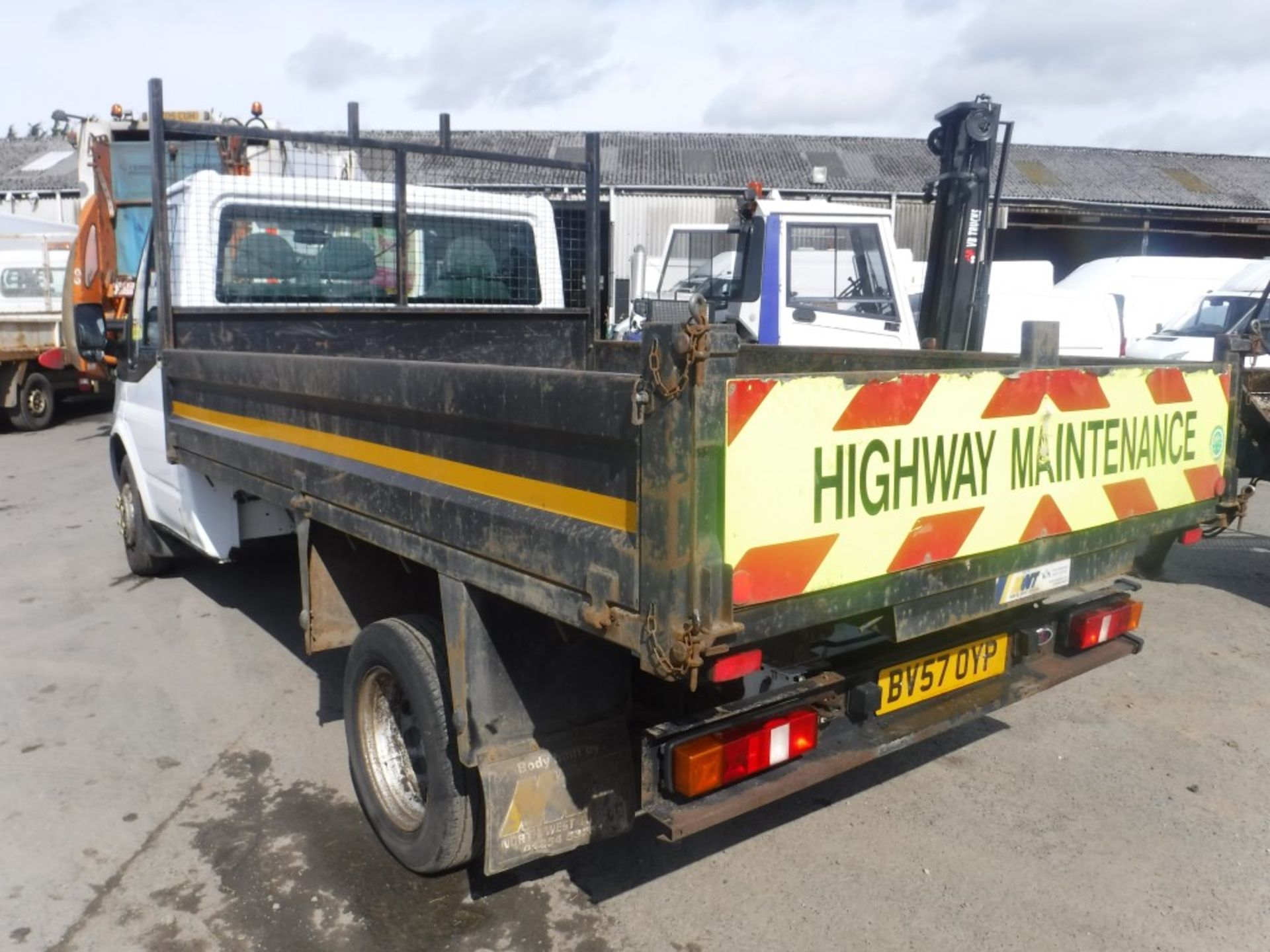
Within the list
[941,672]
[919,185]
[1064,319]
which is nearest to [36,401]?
[1064,319]

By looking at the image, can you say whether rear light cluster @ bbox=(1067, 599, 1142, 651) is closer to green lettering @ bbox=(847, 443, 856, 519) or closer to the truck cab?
green lettering @ bbox=(847, 443, 856, 519)

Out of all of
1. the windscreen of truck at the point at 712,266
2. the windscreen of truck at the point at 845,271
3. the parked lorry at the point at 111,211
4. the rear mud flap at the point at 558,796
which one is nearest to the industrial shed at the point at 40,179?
the parked lorry at the point at 111,211

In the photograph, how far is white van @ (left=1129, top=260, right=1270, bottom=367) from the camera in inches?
503

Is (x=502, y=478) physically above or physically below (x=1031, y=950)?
above

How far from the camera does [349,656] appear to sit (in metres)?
3.41

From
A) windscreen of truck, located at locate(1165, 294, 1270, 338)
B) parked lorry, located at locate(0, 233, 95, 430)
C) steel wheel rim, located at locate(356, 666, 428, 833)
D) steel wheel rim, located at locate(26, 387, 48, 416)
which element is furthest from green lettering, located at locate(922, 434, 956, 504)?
steel wheel rim, located at locate(26, 387, 48, 416)

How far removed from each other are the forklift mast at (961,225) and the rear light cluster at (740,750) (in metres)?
4.82

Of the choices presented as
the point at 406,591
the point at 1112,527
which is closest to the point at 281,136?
the point at 406,591

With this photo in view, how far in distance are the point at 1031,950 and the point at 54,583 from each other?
20.1 ft

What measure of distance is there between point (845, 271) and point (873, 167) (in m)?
17.2

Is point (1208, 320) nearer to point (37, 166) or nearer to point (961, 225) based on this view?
point (961, 225)

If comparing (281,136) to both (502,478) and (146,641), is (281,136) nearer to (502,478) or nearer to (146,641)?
(146,641)

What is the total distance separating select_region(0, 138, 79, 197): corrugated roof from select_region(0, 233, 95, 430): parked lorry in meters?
10.3

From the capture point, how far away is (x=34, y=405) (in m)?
14.1
